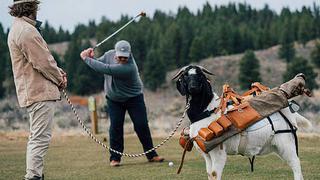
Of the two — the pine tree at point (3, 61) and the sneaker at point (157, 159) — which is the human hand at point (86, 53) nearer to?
the sneaker at point (157, 159)

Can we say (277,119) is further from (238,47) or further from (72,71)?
(238,47)

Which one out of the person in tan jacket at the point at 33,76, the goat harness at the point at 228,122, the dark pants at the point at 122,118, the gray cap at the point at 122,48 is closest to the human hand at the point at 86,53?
the gray cap at the point at 122,48

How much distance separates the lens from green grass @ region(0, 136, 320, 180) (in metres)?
8.88

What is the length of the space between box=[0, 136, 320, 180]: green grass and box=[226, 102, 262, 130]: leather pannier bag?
1519 millimetres

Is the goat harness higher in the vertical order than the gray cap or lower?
lower

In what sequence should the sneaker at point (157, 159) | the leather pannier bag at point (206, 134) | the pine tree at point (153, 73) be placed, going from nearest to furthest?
1. the leather pannier bag at point (206, 134)
2. the sneaker at point (157, 159)
3. the pine tree at point (153, 73)

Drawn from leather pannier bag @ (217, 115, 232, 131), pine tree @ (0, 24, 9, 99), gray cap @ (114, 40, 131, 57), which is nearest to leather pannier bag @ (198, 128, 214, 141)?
leather pannier bag @ (217, 115, 232, 131)

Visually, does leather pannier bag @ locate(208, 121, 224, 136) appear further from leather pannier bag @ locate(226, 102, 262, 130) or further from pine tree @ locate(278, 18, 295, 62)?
pine tree @ locate(278, 18, 295, 62)

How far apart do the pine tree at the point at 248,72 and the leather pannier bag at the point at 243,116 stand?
55.4 m

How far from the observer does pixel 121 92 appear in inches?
414

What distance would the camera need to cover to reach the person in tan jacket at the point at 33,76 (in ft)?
23.4

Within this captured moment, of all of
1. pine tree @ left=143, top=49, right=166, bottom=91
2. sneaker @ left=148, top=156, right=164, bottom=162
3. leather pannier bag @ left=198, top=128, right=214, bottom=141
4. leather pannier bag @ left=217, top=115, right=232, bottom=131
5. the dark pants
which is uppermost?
leather pannier bag @ left=217, top=115, right=232, bottom=131

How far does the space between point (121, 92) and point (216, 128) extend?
389 centimetres

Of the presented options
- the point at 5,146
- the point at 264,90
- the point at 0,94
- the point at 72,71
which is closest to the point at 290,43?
the point at 72,71
